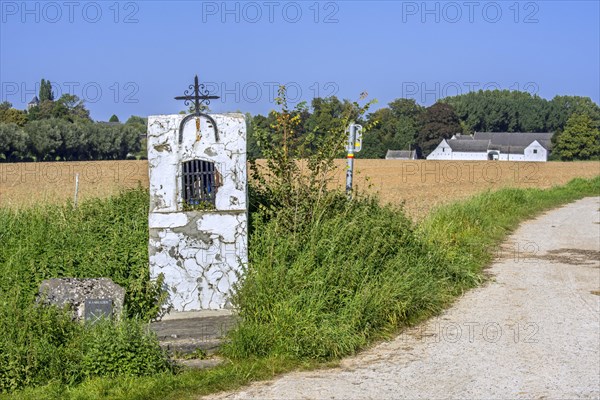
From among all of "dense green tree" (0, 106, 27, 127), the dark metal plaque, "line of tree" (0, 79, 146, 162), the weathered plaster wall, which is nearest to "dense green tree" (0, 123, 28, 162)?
"line of tree" (0, 79, 146, 162)

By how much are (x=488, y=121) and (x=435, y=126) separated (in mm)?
30601

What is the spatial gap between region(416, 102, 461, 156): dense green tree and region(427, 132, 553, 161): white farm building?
118cm

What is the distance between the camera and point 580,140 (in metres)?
88.9

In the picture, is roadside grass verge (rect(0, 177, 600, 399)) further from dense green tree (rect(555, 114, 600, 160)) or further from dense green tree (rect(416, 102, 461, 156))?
dense green tree (rect(416, 102, 461, 156))

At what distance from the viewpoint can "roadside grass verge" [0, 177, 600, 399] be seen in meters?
6.91

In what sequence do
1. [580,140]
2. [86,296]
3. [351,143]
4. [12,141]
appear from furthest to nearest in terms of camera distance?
[580,140] < [12,141] < [351,143] < [86,296]

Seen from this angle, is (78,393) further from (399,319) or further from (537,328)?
(537,328)

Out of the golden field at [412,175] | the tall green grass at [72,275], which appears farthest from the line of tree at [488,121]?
the tall green grass at [72,275]

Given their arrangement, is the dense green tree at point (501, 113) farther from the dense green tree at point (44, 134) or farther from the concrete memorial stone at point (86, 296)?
the concrete memorial stone at point (86, 296)

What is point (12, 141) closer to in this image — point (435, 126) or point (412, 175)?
point (412, 175)

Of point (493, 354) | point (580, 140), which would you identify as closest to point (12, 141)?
point (493, 354)

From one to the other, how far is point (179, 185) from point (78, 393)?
114 inches

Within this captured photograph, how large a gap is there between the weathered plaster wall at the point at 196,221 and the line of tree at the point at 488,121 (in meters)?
39.6

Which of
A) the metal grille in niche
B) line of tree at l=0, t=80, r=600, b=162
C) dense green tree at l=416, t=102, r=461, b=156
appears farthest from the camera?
dense green tree at l=416, t=102, r=461, b=156
